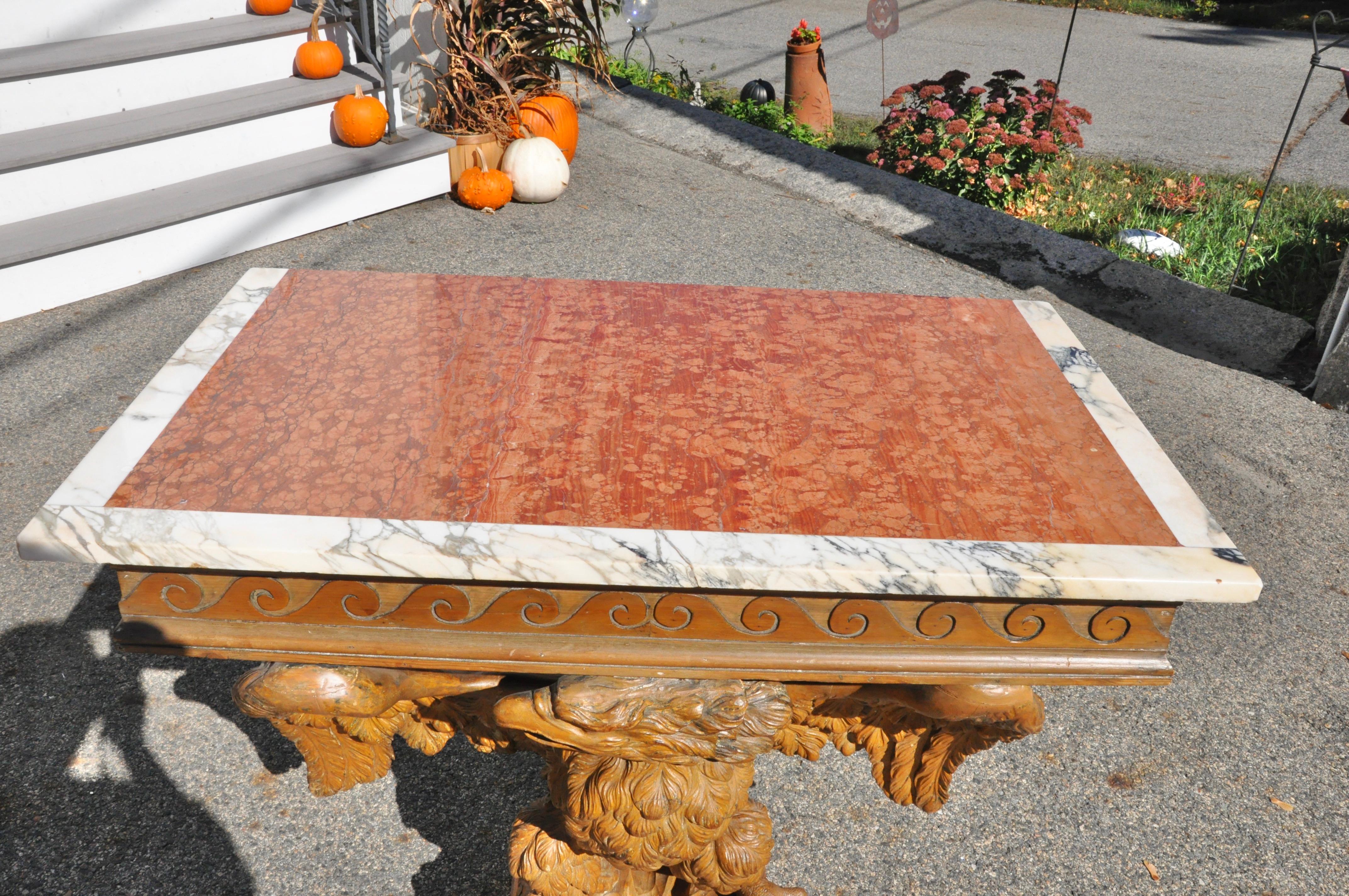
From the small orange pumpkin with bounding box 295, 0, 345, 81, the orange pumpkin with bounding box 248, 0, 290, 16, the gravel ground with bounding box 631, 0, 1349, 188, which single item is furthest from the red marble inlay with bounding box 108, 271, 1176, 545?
the gravel ground with bounding box 631, 0, 1349, 188

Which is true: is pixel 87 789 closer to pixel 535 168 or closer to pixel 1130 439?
pixel 1130 439

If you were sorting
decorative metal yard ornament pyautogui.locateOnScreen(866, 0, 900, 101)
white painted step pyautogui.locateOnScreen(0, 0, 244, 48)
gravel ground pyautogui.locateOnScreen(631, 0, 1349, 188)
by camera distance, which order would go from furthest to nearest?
gravel ground pyautogui.locateOnScreen(631, 0, 1349, 188), decorative metal yard ornament pyautogui.locateOnScreen(866, 0, 900, 101), white painted step pyautogui.locateOnScreen(0, 0, 244, 48)

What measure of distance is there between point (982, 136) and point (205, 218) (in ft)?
13.5

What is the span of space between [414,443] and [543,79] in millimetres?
4202

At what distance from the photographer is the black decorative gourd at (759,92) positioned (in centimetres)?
705

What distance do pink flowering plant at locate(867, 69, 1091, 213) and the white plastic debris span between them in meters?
0.67

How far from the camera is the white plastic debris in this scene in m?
5.06

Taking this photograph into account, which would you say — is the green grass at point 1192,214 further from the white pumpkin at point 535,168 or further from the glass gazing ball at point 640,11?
the white pumpkin at point 535,168

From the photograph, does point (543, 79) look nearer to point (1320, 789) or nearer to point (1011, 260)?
point (1011, 260)

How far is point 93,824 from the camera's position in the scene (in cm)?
218

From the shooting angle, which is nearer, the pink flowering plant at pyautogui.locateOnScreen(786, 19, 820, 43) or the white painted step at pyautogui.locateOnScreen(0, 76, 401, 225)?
the white painted step at pyautogui.locateOnScreen(0, 76, 401, 225)

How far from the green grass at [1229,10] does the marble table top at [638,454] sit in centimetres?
1232

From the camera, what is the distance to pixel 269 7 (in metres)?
5.18

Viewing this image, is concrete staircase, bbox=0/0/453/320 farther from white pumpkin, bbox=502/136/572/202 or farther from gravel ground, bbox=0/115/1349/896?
gravel ground, bbox=0/115/1349/896
